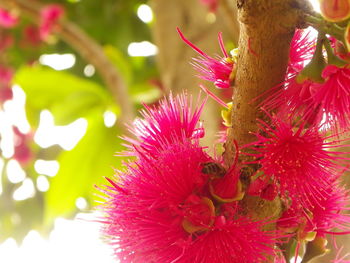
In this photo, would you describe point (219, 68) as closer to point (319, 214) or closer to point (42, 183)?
point (319, 214)

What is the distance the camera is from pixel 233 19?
1.31 m

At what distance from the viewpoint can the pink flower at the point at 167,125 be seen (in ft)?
1.77

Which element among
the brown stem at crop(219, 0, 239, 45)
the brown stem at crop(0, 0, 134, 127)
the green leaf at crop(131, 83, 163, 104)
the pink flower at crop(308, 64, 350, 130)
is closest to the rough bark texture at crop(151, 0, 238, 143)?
the brown stem at crop(219, 0, 239, 45)

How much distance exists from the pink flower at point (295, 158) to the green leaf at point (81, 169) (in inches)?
47.6

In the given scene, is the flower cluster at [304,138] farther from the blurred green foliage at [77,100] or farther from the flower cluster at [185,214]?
the blurred green foliage at [77,100]

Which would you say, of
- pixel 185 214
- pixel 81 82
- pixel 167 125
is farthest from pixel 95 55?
pixel 185 214

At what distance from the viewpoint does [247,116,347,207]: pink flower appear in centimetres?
46

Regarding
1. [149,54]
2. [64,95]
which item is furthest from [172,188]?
[149,54]

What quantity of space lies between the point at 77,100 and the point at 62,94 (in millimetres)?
157

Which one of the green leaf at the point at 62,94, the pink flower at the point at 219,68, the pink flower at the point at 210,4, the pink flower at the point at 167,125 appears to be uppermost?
the pink flower at the point at 210,4

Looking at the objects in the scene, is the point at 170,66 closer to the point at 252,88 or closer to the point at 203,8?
the point at 203,8

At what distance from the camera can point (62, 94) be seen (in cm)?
196

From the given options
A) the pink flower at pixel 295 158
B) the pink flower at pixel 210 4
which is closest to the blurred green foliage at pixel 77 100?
the pink flower at pixel 210 4

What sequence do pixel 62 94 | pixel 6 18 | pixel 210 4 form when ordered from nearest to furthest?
pixel 210 4, pixel 62 94, pixel 6 18
